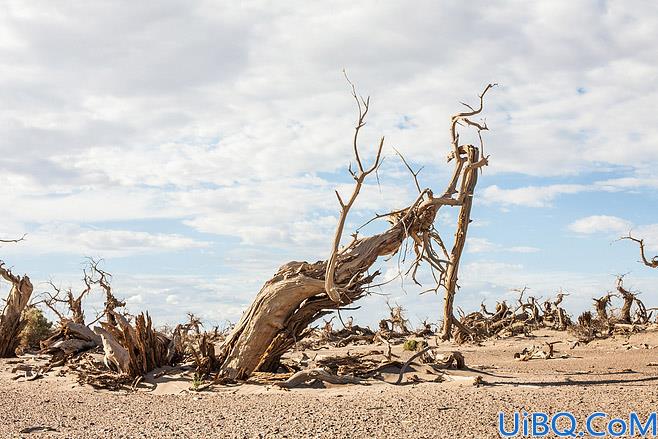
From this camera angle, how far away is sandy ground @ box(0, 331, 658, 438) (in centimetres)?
774

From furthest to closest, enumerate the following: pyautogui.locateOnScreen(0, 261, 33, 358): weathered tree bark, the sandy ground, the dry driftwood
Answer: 1. pyautogui.locateOnScreen(0, 261, 33, 358): weathered tree bark
2. the dry driftwood
3. the sandy ground

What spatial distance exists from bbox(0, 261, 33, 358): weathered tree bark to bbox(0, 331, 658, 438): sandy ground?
5.60 meters

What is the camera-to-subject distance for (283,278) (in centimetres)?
1162

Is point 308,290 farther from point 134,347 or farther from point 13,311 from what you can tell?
point 13,311

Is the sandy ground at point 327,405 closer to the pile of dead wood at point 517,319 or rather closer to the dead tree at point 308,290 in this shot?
the dead tree at point 308,290

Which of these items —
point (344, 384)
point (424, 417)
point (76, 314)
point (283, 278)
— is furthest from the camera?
point (76, 314)

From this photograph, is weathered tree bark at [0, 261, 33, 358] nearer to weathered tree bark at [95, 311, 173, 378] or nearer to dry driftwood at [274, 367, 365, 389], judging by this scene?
weathered tree bark at [95, 311, 173, 378]

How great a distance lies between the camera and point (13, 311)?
1841 centimetres

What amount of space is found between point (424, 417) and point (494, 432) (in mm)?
920

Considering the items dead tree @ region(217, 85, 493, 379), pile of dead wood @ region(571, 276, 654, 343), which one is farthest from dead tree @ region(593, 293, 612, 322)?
dead tree @ region(217, 85, 493, 379)

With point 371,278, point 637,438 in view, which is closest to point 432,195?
point 371,278

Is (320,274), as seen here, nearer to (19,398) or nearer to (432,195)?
(432,195)

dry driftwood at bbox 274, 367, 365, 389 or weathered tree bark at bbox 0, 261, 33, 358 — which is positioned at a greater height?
weathered tree bark at bbox 0, 261, 33, 358

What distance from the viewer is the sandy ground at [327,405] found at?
25.4 feet
